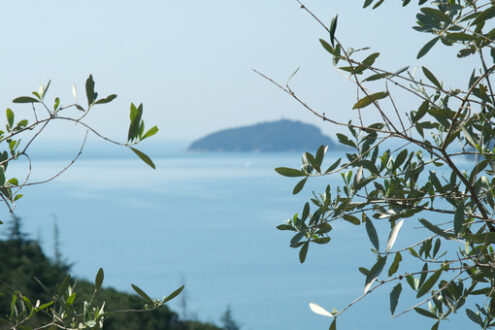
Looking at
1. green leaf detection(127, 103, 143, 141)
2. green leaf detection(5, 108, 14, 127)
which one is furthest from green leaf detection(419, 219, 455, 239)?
green leaf detection(5, 108, 14, 127)

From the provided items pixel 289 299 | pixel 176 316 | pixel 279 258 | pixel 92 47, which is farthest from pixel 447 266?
pixel 92 47

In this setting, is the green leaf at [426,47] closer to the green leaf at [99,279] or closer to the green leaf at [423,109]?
the green leaf at [423,109]

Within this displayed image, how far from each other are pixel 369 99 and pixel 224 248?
87.5 feet

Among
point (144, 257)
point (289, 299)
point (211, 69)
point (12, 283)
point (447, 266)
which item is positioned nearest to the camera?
point (447, 266)

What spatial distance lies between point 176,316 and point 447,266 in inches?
204

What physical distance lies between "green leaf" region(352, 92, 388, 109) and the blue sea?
12.6 m

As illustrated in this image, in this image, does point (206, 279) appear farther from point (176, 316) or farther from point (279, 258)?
point (176, 316)

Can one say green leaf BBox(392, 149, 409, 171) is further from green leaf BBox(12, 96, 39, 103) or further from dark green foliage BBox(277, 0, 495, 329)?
green leaf BBox(12, 96, 39, 103)

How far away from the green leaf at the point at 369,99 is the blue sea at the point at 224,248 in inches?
494

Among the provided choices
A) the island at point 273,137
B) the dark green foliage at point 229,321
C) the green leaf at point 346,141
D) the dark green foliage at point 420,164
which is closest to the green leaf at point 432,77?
the dark green foliage at point 420,164

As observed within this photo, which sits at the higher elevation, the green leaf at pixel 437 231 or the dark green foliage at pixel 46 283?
the green leaf at pixel 437 231

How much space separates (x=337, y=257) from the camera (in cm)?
2414

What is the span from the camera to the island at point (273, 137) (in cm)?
3362

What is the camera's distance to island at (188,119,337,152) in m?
33.6
